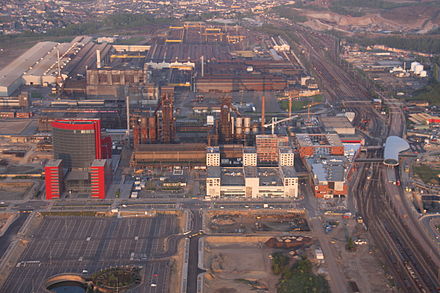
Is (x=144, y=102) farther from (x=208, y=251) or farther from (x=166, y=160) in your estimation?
(x=208, y=251)

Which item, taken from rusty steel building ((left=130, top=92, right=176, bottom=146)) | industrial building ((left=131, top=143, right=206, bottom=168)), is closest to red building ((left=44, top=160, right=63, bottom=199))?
industrial building ((left=131, top=143, right=206, bottom=168))

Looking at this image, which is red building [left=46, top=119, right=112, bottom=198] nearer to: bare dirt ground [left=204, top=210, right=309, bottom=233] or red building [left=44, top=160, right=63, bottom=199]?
red building [left=44, top=160, right=63, bottom=199]

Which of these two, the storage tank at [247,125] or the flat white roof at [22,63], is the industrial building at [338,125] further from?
the flat white roof at [22,63]

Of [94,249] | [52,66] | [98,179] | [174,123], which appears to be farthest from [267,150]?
[52,66]

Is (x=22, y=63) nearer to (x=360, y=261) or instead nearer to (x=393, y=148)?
(x=393, y=148)

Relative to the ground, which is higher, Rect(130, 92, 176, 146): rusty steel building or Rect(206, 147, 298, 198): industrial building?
Rect(130, 92, 176, 146): rusty steel building
